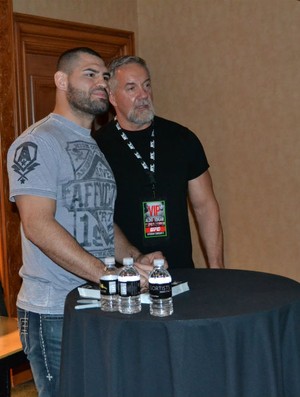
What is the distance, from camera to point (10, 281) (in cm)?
414

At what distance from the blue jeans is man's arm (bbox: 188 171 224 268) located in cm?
138

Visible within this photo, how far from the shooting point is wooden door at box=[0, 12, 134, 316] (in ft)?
13.4

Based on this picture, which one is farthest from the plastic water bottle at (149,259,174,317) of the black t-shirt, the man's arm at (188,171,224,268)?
the man's arm at (188,171,224,268)

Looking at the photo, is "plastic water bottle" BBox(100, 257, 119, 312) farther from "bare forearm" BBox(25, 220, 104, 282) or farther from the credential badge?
the credential badge

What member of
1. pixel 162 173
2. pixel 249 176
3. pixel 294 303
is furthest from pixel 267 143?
pixel 294 303

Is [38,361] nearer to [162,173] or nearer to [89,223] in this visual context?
[89,223]

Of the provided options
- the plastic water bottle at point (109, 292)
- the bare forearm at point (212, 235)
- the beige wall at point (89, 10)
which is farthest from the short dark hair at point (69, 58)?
the beige wall at point (89, 10)

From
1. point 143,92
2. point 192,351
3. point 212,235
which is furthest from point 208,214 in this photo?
point 192,351

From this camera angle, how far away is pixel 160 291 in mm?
1975

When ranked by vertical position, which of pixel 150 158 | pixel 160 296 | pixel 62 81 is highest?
pixel 62 81

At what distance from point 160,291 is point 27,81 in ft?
9.06

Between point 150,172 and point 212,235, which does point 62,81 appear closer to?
point 150,172

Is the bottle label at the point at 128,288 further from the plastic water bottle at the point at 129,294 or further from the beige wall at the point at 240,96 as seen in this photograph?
the beige wall at the point at 240,96

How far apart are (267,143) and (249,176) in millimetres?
284
